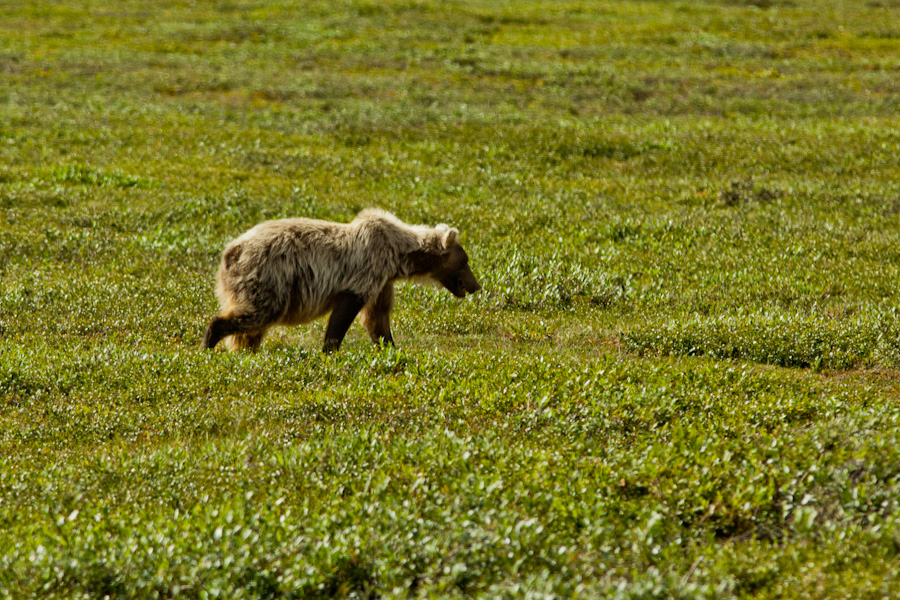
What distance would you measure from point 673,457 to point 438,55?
1582 inches

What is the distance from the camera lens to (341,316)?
11.8 m

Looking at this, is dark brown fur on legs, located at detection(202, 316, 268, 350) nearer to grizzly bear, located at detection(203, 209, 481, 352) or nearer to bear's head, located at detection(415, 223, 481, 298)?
grizzly bear, located at detection(203, 209, 481, 352)

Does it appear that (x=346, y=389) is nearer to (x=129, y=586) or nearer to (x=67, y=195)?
(x=129, y=586)

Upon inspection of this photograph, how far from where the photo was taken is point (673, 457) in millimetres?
7105

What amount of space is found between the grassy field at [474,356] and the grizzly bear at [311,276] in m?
0.64

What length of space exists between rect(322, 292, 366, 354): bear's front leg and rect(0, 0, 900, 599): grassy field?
2.79 ft

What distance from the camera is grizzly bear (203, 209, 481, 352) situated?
37.5 ft

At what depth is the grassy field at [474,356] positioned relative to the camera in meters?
5.93

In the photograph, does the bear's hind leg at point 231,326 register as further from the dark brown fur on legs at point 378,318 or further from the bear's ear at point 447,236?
the bear's ear at point 447,236

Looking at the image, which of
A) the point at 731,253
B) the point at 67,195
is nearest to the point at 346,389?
the point at 731,253

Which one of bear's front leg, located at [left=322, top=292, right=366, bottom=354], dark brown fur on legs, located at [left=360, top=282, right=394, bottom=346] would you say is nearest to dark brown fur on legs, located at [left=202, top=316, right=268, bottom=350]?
bear's front leg, located at [left=322, top=292, right=366, bottom=354]

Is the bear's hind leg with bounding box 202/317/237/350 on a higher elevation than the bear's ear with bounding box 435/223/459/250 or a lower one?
lower

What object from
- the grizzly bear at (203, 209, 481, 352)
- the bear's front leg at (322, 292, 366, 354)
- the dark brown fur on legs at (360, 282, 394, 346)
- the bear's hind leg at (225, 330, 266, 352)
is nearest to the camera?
the grizzly bear at (203, 209, 481, 352)

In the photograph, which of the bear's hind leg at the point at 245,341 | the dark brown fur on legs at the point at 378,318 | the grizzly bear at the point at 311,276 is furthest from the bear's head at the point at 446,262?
the bear's hind leg at the point at 245,341
